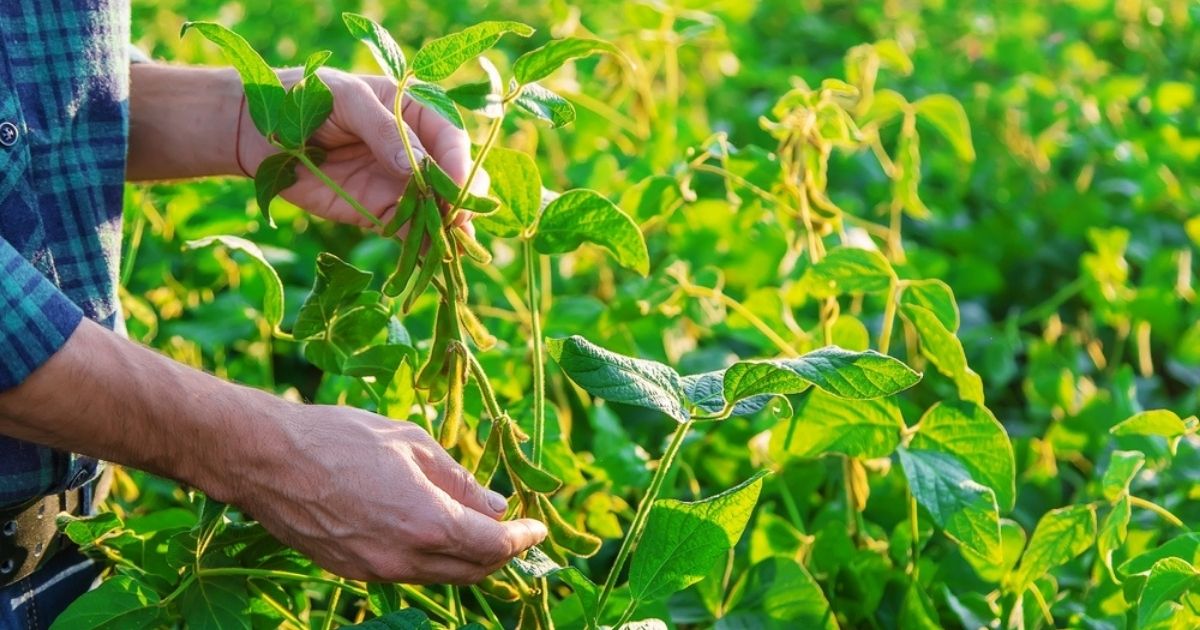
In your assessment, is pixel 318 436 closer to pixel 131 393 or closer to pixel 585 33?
pixel 131 393

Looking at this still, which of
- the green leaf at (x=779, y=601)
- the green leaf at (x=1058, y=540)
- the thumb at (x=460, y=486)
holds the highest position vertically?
the thumb at (x=460, y=486)

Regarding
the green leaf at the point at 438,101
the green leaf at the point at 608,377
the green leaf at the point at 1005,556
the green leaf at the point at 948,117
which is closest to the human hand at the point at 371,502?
the green leaf at the point at 608,377

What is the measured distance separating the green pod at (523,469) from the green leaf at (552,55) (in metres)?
0.24

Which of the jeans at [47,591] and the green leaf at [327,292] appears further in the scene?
the jeans at [47,591]

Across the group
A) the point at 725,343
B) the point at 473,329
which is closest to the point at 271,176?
the point at 473,329

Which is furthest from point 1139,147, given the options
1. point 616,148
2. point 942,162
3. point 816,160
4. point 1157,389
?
point 816,160

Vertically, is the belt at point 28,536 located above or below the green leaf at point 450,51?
below

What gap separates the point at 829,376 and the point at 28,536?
0.65m

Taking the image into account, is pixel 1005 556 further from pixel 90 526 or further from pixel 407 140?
pixel 90 526

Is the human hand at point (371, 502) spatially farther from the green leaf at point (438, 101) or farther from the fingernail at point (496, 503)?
the green leaf at point (438, 101)

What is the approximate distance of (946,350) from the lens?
1.21m

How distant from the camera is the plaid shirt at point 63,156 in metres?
1.04

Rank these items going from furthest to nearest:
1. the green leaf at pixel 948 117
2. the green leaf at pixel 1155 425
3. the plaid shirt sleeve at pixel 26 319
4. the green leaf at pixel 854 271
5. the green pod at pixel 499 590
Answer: the green leaf at pixel 948 117 < the green leaf at pixel 854 271 < the green leaf at pixel 1155 425 < the green pod at pixel 499 590 < the plaid shirt sleeve at pixel 26 319

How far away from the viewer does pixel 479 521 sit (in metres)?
0.90
